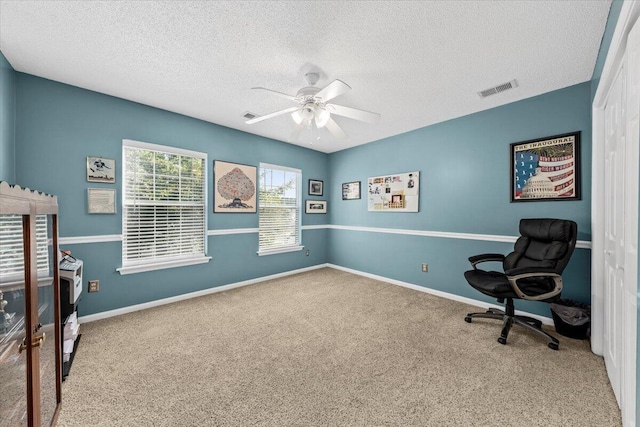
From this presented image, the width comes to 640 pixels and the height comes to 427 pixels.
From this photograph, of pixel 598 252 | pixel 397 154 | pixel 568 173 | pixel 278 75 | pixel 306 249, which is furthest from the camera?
pixel 306 249

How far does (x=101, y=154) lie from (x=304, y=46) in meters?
2.52

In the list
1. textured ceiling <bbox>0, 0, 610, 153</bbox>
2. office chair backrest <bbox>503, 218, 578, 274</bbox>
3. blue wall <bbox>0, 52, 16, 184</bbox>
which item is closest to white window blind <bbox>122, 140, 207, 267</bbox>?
textured ceiling <bbox>0, 0, 610, 153</bbox>

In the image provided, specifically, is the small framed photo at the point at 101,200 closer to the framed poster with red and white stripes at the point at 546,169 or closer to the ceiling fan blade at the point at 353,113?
the ceiling fan blade at the point at 353,113

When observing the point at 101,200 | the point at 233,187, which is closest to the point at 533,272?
the point at 233,187

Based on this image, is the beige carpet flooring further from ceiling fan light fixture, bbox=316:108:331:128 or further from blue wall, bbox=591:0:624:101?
blue wall, bbox=591:0:624:101

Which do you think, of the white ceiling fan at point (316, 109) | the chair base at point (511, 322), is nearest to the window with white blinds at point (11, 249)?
the white ceiling fan at point (316, 109)

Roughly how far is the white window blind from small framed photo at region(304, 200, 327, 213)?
6.52 feet

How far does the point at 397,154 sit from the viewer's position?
420 cm

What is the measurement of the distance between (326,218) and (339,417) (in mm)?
4052

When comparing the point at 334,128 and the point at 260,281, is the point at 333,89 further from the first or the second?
the point at 260,281

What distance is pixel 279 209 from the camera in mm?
4656

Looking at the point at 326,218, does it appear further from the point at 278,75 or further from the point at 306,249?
the point at 278,75

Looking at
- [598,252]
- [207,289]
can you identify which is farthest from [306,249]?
A: [598,252]

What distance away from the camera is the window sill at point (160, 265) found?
297 centimetres
